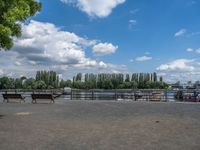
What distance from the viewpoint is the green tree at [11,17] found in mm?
→ 16969

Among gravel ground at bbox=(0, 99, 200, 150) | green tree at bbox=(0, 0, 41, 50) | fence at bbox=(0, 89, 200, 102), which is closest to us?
gravel ground at bbox=(0, 99, 200, 150)

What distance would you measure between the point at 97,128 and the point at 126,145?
13.1 feet

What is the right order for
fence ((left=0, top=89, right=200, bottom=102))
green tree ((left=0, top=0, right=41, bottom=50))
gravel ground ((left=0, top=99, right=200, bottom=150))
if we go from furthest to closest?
1. fence ((left=0, top=89, right=200, bottom=102))
2. green tree ((left=0, top=0, right=41, bottom=50))
3. gravel ground ((left=0, top=99, right=200, bottom=150))

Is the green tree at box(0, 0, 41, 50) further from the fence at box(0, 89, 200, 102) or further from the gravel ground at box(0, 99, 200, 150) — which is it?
the fence at box(0, 89, 200, 102)

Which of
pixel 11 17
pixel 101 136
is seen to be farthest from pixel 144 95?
pixel 101 136

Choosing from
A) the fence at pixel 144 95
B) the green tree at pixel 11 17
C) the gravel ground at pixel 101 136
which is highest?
the green tree at pixel 11 17

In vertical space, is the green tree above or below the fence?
above

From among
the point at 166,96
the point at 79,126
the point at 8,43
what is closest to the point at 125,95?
the point at 166,96

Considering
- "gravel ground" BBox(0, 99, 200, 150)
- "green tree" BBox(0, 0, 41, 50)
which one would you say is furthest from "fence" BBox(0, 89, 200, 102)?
"gravel ground" BBox(0, 99, 200, 150)

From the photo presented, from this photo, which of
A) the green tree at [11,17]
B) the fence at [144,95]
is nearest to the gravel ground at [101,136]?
the green tree at [11,17]

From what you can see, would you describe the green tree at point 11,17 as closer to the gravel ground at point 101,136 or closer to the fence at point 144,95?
the gravel ground at point 101,136

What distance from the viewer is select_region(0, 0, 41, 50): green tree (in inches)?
668

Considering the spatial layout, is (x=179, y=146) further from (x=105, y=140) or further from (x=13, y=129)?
(x=13, y=129)

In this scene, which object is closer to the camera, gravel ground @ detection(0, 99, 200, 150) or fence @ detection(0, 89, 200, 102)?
gravel ground @ detection(0, 99, 200, 150)
